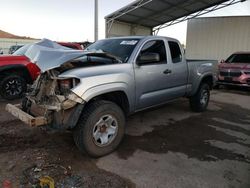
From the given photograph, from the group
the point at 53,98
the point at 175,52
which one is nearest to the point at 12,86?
the point at 53,98

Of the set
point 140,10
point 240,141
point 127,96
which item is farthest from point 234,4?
point 127,96

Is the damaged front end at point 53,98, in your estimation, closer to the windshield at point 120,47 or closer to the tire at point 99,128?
the tire at point 99,128

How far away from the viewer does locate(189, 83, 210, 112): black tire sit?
20.4 feet

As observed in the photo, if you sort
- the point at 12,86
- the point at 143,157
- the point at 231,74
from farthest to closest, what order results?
the point at 231,74
the point at 12,86
the point at 143,157

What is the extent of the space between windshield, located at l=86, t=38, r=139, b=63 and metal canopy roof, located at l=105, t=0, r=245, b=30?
9170 mm

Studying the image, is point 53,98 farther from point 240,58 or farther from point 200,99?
point 240,58

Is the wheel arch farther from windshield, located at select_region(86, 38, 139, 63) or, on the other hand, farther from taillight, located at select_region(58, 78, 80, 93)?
windshield, located at select_region(86, 38, 139, 63)

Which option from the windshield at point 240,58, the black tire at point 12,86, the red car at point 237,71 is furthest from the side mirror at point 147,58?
the windshield at point 240,58

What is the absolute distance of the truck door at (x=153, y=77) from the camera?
13.7 ft

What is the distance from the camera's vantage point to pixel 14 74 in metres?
6.89

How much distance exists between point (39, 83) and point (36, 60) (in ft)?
1.19

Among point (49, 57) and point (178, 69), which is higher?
point (49, 57)

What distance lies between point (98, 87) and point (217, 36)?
14.5 m

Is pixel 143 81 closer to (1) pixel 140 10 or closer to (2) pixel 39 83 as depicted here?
(2) pixel 39 83
